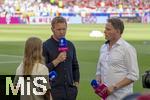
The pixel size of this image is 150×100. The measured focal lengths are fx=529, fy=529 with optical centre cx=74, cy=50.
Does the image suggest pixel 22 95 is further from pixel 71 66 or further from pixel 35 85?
pixel 71 66

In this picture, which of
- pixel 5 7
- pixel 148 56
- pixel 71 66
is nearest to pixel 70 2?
pixel 5 7

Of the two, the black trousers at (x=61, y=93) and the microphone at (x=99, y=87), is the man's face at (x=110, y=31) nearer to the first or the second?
the microphone at (x=99, y=87)

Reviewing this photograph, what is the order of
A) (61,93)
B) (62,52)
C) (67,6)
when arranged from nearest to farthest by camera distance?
(62,52)
(61,93)
(67,6)

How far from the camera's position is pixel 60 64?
6801mm

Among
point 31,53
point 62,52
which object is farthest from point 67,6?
point 31,53

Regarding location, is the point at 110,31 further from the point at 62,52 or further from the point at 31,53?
the point at 31,53

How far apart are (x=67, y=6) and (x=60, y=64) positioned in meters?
59.5

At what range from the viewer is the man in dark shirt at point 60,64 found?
662 centimetres

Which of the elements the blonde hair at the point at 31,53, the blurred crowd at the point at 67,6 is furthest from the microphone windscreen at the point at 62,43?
the blurred crowd at the point at 67,6

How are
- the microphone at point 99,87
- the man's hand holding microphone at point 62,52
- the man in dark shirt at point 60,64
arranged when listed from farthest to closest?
the man in dark shirt at point 60,64 → the man's hand holding microphone at point 62,52 → the microphone at point 99,87

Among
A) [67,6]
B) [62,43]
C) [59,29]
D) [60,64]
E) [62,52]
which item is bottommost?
[67,6]

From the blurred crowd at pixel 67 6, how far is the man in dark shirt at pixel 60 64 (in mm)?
52076

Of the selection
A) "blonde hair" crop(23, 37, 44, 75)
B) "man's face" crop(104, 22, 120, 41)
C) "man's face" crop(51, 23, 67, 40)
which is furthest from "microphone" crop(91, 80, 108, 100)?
"man's face" crop(51, 23, 67, 40)

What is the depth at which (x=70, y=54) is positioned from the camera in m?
6.94
